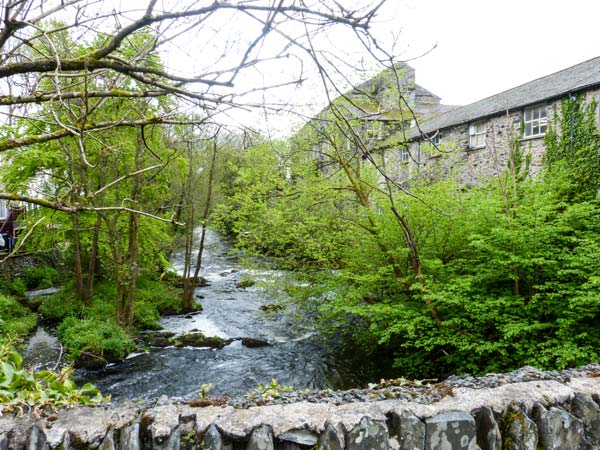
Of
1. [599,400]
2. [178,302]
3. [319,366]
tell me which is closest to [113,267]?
Result: [178,302]

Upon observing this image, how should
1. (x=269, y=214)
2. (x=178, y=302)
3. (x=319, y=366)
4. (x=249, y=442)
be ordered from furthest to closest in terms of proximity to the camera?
(x=178, y=302) → (x=269, y=214) → (x=319, y=366) → (x=249, y=442)

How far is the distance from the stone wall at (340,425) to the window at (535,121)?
14.5 meters

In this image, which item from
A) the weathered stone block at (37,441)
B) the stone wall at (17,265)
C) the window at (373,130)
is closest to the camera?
the weathered stone block at (37,441)

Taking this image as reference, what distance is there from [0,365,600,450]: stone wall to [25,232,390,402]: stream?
16.6ft

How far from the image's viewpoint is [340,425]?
2773 mm

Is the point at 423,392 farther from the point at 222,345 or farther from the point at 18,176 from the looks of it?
the point at 18,176

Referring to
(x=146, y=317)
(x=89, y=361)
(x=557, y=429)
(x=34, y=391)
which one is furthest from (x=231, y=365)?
(x=557, y=429)

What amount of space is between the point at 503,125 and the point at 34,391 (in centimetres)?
1757

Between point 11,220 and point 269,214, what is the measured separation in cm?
1641

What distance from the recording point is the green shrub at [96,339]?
10.5m

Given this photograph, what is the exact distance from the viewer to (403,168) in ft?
41.9

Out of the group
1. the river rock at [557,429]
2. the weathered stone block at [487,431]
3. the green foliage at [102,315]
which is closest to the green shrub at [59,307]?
the green foliage at [102,315]

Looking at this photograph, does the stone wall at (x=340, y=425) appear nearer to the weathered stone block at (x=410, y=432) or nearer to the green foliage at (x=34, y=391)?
the weathered stone block at (x=410, y=432)

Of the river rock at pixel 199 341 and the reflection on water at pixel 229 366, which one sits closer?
the reflection on water at pixel 229 366
